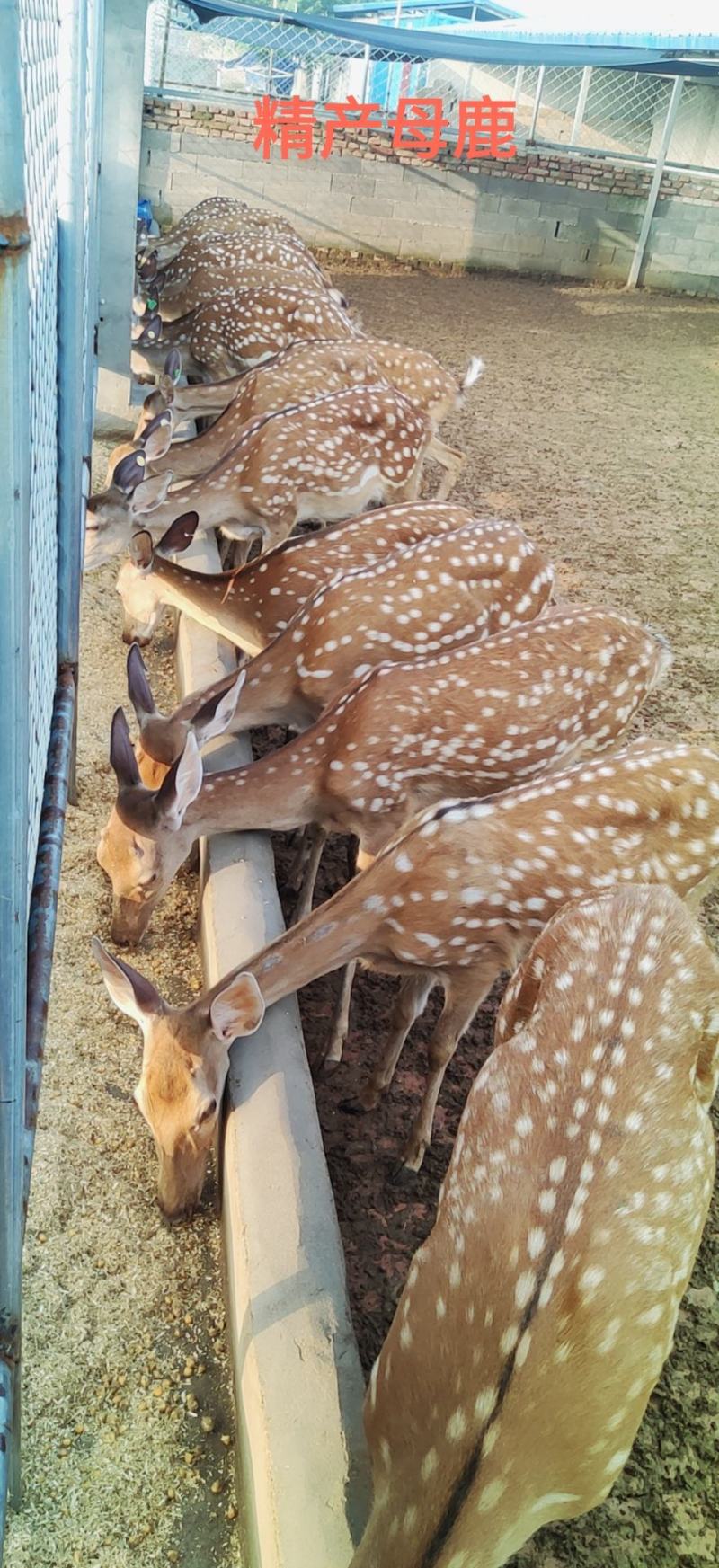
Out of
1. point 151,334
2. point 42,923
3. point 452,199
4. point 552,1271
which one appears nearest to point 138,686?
point 42,923

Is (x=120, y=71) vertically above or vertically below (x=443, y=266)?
above

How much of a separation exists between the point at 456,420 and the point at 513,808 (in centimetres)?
577

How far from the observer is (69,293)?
242cm

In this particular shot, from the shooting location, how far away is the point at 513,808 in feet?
9.25

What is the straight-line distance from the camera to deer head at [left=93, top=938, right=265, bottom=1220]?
2453mm

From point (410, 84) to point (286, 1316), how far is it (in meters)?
16.7

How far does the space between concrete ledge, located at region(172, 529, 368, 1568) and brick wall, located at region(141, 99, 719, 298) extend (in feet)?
36.8

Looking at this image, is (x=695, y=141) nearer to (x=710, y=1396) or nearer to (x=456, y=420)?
(x=456, y=420)

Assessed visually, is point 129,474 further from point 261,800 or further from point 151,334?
point 151,334

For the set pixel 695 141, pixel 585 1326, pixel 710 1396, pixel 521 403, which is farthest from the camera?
pixel 695 141

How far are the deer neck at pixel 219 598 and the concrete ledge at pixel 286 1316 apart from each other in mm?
1542

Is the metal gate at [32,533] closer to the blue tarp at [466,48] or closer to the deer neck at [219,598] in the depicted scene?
the deer neck at [219,598]

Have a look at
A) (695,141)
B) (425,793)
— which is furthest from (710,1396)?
(695,141)

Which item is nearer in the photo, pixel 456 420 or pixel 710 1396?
pixel 710 1396
